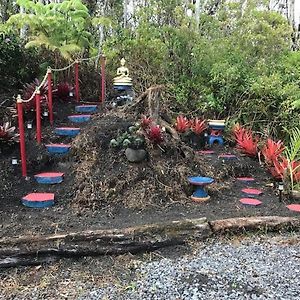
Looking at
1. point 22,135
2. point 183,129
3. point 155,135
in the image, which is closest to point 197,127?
point 183,129

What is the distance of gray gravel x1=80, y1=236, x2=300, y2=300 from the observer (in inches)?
119

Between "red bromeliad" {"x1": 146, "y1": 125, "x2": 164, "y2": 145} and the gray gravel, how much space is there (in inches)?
71.6

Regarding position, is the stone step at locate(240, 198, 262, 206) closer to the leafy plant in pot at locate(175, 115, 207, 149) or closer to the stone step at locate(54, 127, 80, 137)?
the leafy plant in pot at locate(175, 115, 207, 149)

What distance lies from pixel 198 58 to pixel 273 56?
219cm

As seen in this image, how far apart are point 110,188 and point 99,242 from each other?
125 cm

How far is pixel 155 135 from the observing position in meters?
5.25

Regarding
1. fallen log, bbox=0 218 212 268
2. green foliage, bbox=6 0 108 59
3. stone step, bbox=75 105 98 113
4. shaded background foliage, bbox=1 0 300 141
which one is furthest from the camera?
shaded background foliage, bbox=1 0 300 141

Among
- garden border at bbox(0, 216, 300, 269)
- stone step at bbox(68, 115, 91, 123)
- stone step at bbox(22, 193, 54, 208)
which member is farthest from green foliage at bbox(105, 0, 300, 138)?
stone step at bbox(22, 193, 54, 208)

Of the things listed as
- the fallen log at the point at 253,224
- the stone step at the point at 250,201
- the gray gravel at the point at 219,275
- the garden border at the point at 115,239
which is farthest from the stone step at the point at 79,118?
the gray gravel at the point at 219,275

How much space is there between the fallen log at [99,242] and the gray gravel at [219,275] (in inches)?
7.8

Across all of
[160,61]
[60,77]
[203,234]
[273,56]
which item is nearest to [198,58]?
[160,61]

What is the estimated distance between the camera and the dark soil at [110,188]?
14.0ft

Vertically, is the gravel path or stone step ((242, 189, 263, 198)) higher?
stone step ((242, 189, 263, 198))

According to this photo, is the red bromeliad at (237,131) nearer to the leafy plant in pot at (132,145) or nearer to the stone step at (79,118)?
the leafy plant in pot at (132,145)
